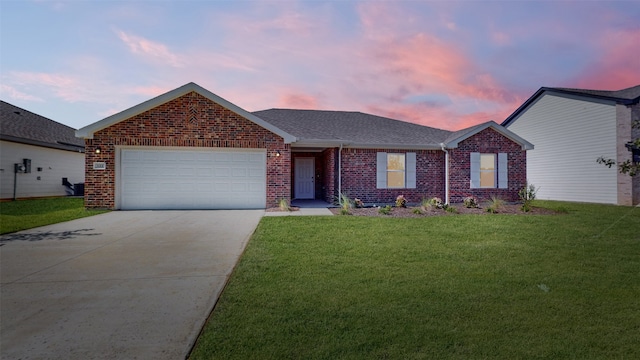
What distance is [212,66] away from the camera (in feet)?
39.3

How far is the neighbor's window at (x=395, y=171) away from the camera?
1476 centimetres

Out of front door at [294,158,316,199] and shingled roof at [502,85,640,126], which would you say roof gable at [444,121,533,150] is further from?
front door at [294,158,316,199]

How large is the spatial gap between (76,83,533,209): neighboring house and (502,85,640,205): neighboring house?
721cm

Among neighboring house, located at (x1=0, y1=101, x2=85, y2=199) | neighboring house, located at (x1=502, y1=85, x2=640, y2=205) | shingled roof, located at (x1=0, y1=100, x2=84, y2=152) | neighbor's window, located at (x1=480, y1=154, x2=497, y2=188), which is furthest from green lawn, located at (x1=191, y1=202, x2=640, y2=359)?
shingled roof, located at (x1=0, y1=100, x2=84, y2=152)

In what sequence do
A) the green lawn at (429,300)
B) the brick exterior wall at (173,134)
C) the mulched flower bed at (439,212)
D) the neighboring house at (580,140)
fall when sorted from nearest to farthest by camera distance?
the green lawn at (429,300) < the mulched flower bed at (439,212) < the brick exterior wall at (173,134) < the neighboring house at (580,140)

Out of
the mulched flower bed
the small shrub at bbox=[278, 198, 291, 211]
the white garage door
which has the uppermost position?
the white garage door

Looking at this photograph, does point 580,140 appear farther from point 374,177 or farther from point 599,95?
point 374,177

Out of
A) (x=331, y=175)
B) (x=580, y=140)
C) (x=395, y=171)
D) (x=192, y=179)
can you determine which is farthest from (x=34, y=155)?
(x=580, y=140)

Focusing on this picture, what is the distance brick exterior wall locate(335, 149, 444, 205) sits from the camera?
14.3m

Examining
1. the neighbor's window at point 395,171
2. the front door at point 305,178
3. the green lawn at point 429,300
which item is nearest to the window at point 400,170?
the neighbor's window at point 395,171

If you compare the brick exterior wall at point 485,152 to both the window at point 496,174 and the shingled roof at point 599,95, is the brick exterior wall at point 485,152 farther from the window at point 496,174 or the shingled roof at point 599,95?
the shingled roof at point 599,95

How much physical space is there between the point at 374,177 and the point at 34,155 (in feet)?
60.5

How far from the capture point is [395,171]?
14.8 metres

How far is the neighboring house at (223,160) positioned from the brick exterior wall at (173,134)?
35mm
